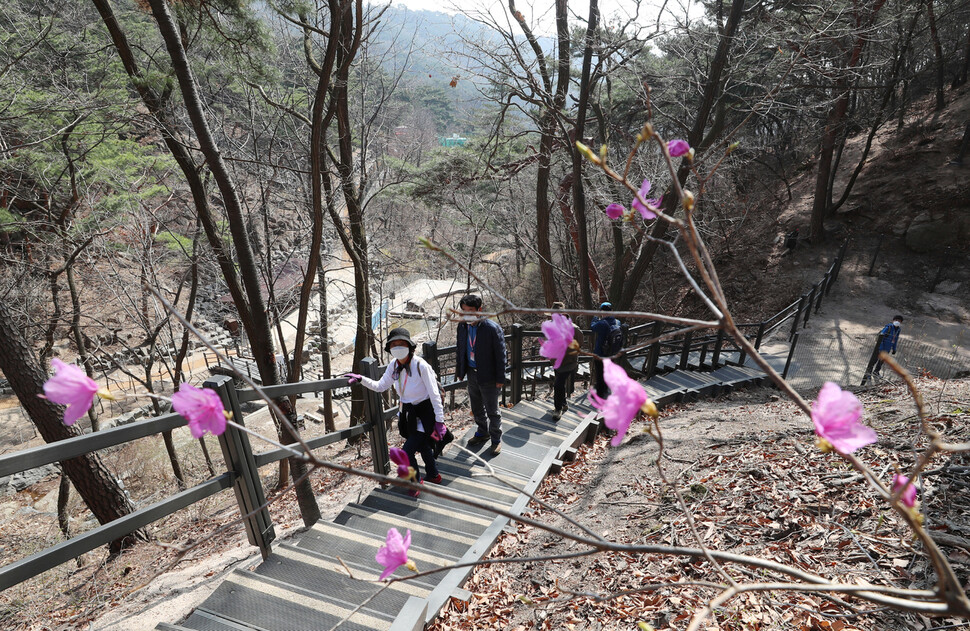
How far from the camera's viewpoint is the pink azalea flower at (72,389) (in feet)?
3.32

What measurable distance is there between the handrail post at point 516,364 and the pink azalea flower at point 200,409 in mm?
5206

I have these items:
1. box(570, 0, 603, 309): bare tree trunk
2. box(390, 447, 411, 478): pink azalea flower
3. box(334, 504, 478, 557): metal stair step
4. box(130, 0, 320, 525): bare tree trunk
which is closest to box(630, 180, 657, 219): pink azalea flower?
box(390, 447, 411, 478): pink azalea flower

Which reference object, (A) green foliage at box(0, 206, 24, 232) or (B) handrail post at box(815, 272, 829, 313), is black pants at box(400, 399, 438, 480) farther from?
(B) handrail post at box(815, 272, 829, 313)

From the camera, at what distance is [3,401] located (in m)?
16.0

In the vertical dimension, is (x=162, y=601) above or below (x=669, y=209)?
below

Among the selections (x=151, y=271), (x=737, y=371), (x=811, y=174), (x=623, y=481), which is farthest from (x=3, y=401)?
(x=811, y=174)

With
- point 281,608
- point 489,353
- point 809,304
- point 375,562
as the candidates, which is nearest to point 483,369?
point 489,353

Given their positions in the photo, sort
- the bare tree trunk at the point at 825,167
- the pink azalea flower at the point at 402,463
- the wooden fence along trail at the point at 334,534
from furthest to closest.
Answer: the bare tree trunk at the point at 825,167, the wooden fence along trail at the point at 334,534, the pink azalea flower at the point at 402,463

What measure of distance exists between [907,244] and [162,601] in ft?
66.7

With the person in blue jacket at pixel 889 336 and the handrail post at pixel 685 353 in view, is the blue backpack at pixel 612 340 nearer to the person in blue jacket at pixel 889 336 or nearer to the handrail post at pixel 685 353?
the handrail post at pixel 685 353

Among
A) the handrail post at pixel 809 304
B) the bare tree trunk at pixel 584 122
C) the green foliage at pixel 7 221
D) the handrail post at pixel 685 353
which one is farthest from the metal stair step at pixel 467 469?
the handrail post at pixel 809 304

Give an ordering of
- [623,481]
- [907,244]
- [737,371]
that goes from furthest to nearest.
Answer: [907,244] < [737,371] < [623,481]

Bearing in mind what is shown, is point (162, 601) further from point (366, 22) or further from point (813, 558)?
point (366, 22)

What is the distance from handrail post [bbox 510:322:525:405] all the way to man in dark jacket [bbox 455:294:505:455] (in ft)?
4.41
